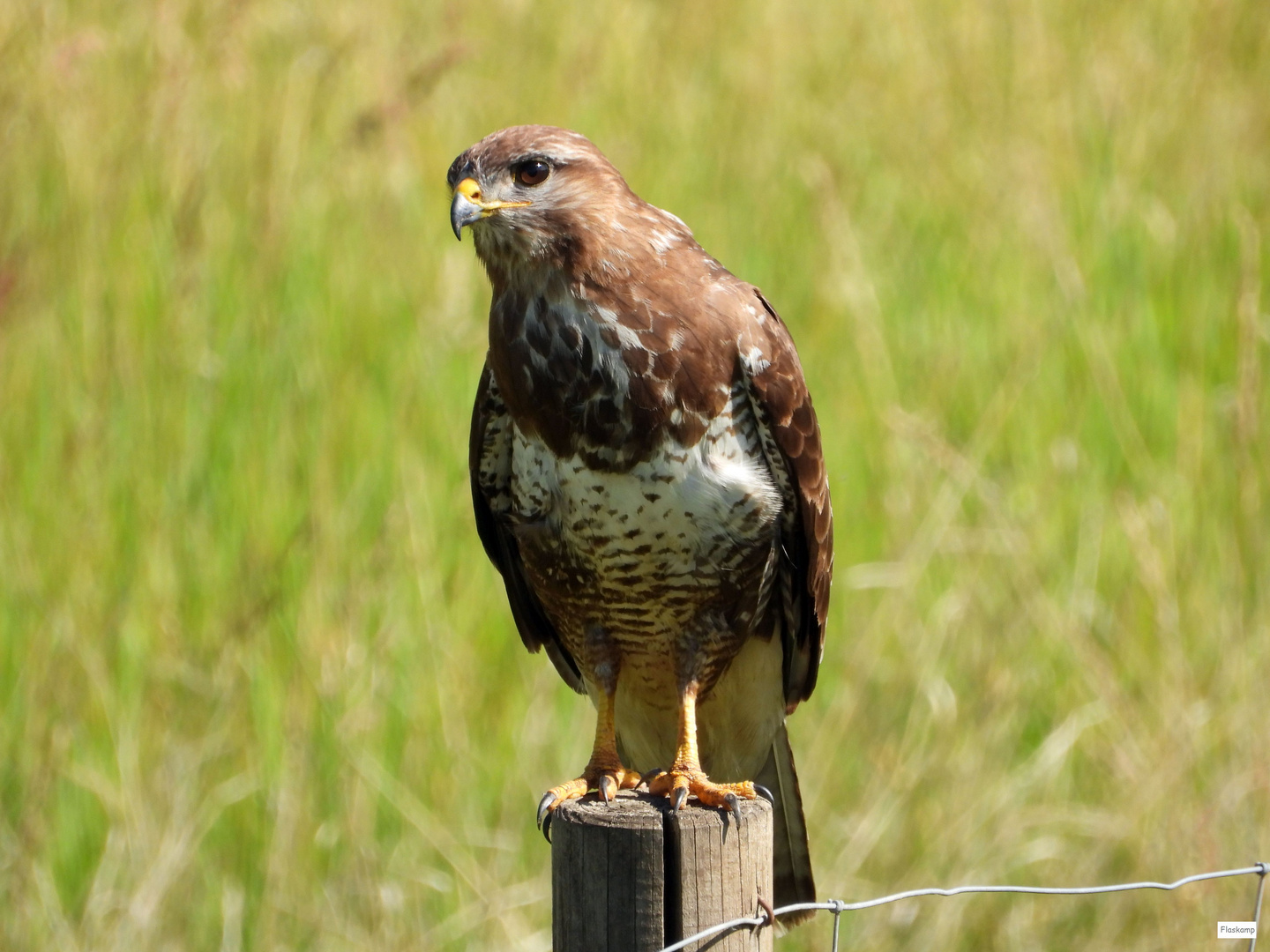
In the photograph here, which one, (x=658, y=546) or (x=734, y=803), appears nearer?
(x=734, y=803)

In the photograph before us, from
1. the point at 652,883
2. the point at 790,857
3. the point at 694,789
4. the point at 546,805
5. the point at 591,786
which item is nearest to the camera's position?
the point at 652,883

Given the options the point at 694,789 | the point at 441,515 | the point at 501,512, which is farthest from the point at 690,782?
the point at 441,515

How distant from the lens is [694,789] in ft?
8.13

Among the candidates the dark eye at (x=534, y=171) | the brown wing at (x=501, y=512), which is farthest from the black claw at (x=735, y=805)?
the dark eye at (x=534, y=171)

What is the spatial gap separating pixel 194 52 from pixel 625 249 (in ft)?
6.62

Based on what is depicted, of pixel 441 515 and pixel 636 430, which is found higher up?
pixel 636 430

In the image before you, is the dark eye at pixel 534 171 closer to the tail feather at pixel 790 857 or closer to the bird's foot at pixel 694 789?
the bird's foot at pixel 694 789

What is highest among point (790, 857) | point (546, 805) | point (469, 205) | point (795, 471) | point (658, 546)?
point (469, 205)

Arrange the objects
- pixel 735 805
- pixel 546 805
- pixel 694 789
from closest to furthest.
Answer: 1. pixel 735 805
2. pixel 694 789
3. pixel 546 805

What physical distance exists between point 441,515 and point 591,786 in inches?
51.7

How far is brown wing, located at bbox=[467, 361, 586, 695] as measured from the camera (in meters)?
2.81

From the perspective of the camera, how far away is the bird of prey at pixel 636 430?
254 centimetres

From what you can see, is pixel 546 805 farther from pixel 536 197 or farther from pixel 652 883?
pixel 536 197

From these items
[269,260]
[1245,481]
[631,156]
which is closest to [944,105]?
[631,156]
